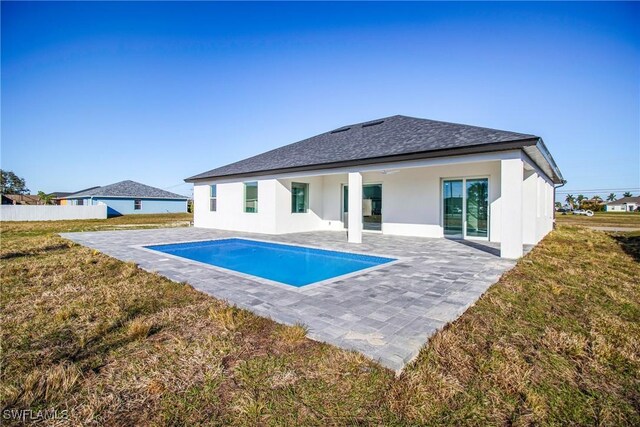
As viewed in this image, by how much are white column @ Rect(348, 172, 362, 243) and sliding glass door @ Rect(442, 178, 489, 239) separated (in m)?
3.92

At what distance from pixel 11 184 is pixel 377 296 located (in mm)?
91125

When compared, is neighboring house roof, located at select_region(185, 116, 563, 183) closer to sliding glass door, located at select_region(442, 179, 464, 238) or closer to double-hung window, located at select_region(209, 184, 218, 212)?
double-hung window, located at select_region(209, 184, 218, 212)

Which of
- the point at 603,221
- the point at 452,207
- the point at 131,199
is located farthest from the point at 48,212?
the point at 603,221

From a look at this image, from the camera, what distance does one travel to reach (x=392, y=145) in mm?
11617

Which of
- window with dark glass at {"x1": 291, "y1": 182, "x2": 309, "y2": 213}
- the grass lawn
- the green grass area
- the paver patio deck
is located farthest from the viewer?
the green grass area

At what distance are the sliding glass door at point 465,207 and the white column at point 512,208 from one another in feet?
11.6

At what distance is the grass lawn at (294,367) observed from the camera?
7.33 feet

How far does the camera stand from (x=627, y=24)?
10.8m

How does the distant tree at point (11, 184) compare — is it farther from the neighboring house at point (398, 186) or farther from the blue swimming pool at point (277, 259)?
the blue swimming pool at point (277, 259)

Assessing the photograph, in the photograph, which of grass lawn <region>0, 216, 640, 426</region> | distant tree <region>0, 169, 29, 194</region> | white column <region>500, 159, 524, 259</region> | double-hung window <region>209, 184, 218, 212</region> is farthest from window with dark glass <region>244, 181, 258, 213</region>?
distant tree <region>0, 169, 29, 194</region>

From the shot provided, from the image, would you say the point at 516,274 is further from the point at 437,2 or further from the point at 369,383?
the point at 437,2

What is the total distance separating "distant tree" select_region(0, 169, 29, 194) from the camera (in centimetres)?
6165

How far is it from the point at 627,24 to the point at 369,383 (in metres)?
16.3

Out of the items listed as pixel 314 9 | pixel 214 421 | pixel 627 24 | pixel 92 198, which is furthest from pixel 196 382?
pixel 92 198
